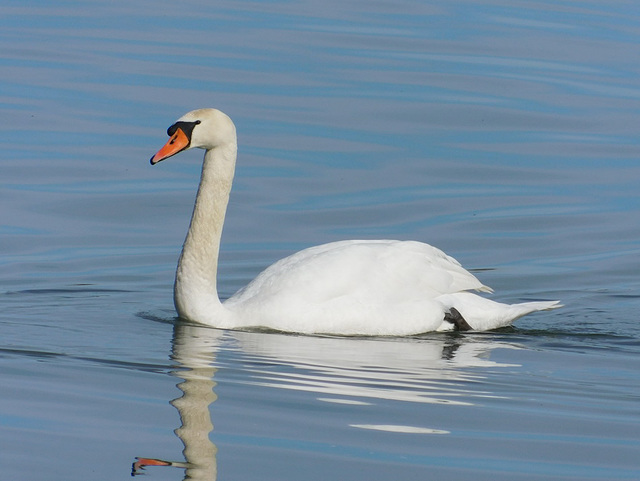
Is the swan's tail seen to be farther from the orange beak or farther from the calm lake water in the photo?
the orange beak

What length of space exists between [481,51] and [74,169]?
1019cm

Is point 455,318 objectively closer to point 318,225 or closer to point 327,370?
point 327,370

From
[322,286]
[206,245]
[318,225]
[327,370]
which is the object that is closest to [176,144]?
[206,245]

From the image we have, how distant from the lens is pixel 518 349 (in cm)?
993

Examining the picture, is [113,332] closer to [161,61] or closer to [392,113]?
[392,113]

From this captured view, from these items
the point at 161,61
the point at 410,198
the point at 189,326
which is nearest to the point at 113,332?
the point at 189,326

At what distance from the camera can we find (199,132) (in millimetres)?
10414

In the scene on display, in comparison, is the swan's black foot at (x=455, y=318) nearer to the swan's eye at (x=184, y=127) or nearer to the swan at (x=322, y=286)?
the swan at (x=322, y=286)

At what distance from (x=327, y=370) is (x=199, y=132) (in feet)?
7.98

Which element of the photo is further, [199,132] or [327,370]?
[199,132]

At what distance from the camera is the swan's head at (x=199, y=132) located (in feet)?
33.7

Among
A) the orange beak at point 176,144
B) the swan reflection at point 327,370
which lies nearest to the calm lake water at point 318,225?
the swan reflection at point 327,370

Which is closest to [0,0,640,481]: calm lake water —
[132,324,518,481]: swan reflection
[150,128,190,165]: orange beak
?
[132,324,518,481]: swan reflection

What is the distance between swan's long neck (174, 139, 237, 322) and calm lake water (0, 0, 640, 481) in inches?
12.5
